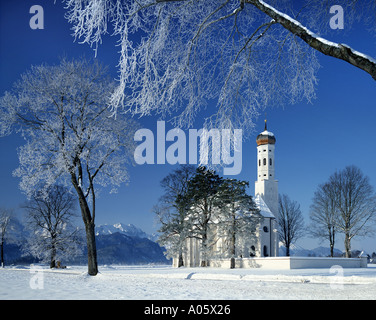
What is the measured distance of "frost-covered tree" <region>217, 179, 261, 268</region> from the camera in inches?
1496

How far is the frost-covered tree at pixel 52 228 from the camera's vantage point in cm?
4262

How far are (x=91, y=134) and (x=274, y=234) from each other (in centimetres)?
4202

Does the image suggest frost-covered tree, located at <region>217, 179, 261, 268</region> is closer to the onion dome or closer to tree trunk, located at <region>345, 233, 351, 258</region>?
tree trunk, located at <region>345, 233, 351, 258</region>

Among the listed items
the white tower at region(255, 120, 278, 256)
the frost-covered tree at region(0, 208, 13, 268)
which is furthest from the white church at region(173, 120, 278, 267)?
the frost-covered tree at region(0, 208, 13, 268)

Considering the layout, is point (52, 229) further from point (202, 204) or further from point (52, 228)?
point (202, 204)

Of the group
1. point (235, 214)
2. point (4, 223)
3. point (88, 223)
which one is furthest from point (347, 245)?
point (4, 223)

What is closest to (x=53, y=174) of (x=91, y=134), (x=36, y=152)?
(x=36, y=152)

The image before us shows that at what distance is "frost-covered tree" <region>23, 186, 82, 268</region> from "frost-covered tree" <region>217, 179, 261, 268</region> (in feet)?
55.4

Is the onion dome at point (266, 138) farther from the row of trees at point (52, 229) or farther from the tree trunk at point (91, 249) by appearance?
the tree trunk at point (91, 249)

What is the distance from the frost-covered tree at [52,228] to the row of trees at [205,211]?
10.4 m

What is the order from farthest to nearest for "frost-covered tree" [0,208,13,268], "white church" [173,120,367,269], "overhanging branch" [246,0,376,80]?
1. "frost-covered tree" [0,208,13,268]
2. "white church" [173,120,367,269]
3. "overhanging branch" [246,0,376,80]

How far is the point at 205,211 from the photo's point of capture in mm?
41281

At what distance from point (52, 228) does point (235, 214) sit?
20.9m
